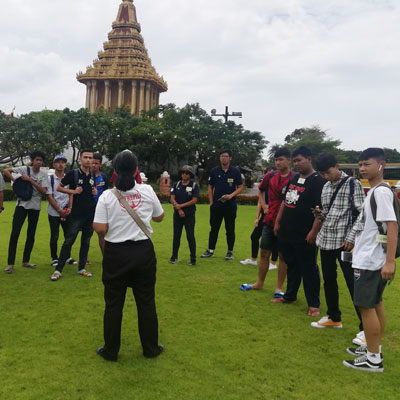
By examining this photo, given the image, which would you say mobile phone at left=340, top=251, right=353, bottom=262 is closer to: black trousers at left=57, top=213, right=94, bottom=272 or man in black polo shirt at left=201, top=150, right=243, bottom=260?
man in black polo shirt at left=201, top=150, right=243, bottom=260

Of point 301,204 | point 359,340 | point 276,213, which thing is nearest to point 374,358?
point 359,340

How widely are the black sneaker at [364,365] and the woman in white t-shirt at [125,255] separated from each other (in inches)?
65.0

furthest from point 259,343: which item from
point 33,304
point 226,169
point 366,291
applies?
point 226,169

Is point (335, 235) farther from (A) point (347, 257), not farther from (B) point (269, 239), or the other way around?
(B) point (269, 239)

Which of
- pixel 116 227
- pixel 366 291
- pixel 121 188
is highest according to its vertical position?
pixel 121 188

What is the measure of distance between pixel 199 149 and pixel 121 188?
3044 cm

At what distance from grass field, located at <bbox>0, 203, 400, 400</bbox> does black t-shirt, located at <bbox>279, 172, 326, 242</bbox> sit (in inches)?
38.1

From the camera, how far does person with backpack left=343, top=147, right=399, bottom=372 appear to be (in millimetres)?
2912

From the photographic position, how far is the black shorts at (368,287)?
9.94ft

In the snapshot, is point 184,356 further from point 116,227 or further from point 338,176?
point 338,176

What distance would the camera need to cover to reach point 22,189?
574cm

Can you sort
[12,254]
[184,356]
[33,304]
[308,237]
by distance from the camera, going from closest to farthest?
[184,356]
[308,237]
[33,304]
[12,254]

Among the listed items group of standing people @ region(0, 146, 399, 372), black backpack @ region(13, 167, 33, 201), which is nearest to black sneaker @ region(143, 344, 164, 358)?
group of standing people @ region(0, 146, 399, 372)

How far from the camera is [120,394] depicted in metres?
→ 2.72
